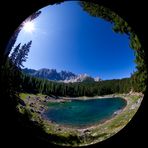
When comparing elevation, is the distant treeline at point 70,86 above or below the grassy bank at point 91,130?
above

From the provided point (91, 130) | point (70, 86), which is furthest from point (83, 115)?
point (91, 130)

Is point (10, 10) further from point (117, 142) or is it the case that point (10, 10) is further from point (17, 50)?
point (117, 142)

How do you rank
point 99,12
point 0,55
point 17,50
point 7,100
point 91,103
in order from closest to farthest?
point 0,55
point 7,100
point 17,50
point 99,12
point 91,103

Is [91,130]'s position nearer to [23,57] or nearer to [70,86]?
[23,57]

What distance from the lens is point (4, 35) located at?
3.38 meters

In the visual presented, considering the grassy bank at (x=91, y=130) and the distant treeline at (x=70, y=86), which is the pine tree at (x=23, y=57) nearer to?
the grassy bank at (x=91, y=130)

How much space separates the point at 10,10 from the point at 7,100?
1.34m

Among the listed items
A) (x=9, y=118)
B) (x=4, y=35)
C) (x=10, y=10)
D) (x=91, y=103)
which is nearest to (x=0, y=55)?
(x=4, y=35)

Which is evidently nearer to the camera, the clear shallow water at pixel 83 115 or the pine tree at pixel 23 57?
the pine tree at pixel 23 57

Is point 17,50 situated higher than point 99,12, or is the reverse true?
point 99,12

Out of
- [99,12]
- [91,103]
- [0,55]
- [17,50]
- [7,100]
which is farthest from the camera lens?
[91,103]

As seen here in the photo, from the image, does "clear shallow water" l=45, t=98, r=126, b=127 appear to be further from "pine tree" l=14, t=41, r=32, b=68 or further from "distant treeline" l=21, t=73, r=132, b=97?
"pine tree" l=14, t=41, r=32, b=68

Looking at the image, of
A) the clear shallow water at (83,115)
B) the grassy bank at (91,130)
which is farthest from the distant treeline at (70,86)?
the grassy bank at (91,130)

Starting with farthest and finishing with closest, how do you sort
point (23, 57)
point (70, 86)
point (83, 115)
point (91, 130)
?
1. point (70, 86)
2. point (83, 115)
3. point (91, 130)
4. point (23, 57)
